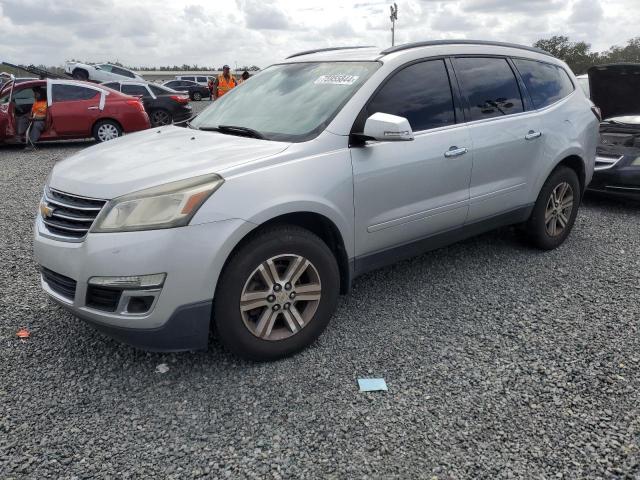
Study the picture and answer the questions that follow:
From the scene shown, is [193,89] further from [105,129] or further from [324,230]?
[324,230]

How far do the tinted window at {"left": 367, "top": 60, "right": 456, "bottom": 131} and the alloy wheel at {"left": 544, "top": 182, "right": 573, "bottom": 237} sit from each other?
61.3 inches

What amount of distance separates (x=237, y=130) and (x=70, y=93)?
9.35 metres

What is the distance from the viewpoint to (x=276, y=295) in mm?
2854

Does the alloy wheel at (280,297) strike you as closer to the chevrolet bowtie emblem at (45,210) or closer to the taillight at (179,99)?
the chevrolet bowtie emblem at (45,210)

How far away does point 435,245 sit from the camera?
379cm

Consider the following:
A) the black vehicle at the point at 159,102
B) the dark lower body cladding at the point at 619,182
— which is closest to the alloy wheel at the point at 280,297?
the dark lower body cladding at the point at 619,182

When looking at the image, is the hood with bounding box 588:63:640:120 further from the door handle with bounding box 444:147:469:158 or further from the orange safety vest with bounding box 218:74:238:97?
the orange safety vest with bounding box 218:74:238:97

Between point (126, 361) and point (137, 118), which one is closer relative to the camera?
point (126, 361)

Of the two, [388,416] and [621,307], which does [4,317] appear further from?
[621,307]

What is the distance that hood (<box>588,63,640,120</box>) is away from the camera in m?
7.14

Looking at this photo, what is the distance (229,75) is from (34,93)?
4559 millimetres

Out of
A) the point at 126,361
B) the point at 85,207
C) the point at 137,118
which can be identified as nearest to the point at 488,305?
the point at 126,361

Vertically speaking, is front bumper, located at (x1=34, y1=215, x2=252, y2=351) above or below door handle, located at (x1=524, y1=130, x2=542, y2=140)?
below

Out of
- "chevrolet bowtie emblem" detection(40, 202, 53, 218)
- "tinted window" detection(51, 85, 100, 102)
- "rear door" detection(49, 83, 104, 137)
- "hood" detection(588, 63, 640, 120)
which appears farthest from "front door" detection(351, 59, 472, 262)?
"tinted window" detection(51, 85, 100, 102)
